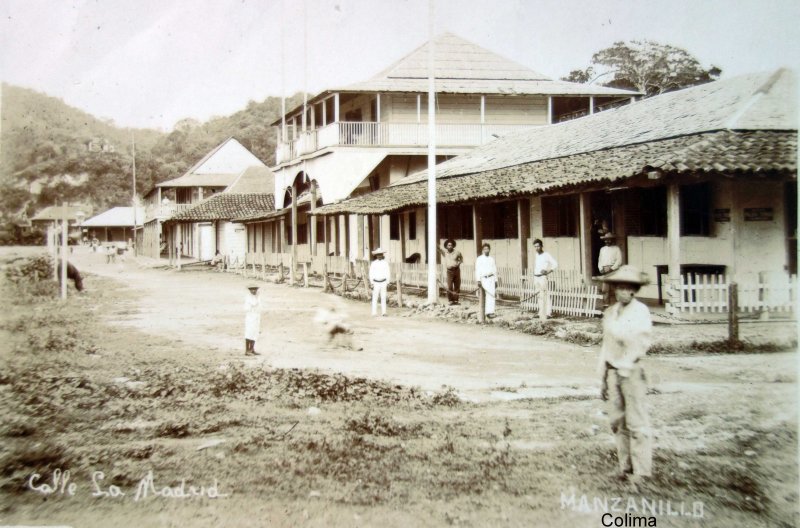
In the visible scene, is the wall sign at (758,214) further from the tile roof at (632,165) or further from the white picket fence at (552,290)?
the white picket fence at (552,290)

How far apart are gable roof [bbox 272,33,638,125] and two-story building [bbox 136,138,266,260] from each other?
12.3 ft

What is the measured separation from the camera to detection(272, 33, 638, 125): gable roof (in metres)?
25.1

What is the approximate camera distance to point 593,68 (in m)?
24.1

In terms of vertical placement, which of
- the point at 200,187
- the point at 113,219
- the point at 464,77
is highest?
the point at 464,77

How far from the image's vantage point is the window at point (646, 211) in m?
14.2

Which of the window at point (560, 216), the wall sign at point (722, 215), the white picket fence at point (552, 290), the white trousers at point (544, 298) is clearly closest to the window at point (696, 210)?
the wall sign at point (722, 215)

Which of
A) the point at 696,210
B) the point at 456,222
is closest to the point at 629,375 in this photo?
the point at 696,210

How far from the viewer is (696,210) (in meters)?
13.4

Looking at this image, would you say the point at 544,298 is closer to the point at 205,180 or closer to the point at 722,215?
the point at 722,215

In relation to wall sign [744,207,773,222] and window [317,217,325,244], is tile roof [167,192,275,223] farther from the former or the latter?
wall sign [744,207,773,222]

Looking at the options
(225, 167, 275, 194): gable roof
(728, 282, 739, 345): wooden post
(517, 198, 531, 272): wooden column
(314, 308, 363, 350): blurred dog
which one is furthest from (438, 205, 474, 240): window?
(225, 167, 275, 194): gable roof

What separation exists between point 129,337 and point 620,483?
8593mm

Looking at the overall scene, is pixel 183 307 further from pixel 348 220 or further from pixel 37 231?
pixel 348 220

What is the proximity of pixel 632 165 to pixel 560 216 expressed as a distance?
478 centimetres
